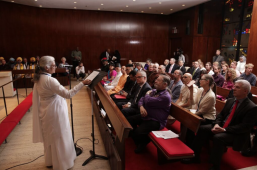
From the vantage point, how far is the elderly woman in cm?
230

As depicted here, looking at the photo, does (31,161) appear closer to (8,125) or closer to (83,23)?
(8,125)

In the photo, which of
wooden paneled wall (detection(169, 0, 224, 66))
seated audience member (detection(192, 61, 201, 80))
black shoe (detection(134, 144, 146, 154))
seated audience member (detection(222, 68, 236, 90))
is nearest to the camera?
black shoe (detection(134, 144, 146, 154))

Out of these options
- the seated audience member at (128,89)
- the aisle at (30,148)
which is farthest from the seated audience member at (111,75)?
the aisle at (30,148)

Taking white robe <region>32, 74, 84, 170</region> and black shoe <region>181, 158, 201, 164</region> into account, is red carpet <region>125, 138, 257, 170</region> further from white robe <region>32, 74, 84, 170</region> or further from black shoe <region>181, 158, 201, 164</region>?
white robe <region>32, 74, 84, 170</region>

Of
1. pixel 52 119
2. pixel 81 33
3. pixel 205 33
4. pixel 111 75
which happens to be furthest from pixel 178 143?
pixel 81 33

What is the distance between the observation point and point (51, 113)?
239cm

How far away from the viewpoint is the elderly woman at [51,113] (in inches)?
90.7

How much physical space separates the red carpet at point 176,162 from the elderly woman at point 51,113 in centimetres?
89

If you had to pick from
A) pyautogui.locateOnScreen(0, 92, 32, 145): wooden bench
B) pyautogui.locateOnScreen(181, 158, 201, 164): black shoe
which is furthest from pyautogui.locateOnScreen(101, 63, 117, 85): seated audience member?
pyautogui.locateOnScreen(181, 158, 201, 164): black shoe

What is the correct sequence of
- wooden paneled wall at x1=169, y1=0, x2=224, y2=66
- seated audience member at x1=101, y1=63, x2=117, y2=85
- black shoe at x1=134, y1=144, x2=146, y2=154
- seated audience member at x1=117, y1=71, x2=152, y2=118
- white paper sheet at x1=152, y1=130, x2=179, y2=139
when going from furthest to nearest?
wooden paneled wall at x1=169, y1=0, x2=224, y2=66
seated audience member at x1=101, y1=63, x2=117, y2=85
seated audience member at x1=117, y1=71, x2=152, y2=118
black shoe at x1=134, y1=144, x2=146, y2=154
white paper sheet at x1=152, y1=130, x2=179, y2=139

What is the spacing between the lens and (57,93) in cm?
229

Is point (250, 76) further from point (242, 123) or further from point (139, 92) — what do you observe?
point (139, 92)

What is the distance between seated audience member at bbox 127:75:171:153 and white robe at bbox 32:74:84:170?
97 centimetres

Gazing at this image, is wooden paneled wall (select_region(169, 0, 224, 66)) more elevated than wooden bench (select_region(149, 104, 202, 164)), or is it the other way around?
wooden paneled wall (select_region(169, 0, 224, 66))
